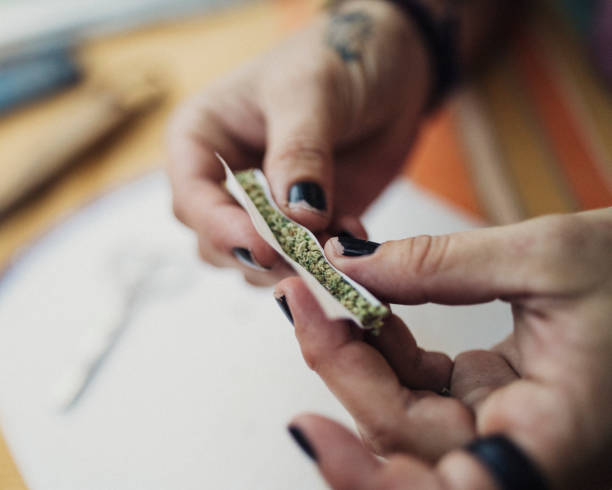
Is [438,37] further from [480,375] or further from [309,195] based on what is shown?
[480,375]

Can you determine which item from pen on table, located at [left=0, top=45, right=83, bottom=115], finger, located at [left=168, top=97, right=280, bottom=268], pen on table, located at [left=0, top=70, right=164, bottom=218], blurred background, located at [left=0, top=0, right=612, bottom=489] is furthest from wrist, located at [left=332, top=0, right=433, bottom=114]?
pen on table, located at [left=0, top=45, right=83, bottom=115]

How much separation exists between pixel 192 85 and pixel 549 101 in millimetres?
734

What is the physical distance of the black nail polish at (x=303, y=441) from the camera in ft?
1.24

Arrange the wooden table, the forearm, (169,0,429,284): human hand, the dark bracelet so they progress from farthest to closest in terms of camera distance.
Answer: the forearm
the wooden table
(169,0,429,284): human hand
the dark bracelet

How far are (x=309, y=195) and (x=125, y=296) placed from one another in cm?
34

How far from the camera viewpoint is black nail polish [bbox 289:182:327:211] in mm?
509

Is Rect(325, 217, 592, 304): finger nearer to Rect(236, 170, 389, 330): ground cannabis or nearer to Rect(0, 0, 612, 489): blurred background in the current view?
Rect(236, 170, 389, 330): ground cannabis

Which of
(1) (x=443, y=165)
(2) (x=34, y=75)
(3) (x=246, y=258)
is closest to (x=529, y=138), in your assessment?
(1) (x=443, y=165)

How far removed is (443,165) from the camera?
895 mm

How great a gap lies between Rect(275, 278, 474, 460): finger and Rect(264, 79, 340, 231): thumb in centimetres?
10

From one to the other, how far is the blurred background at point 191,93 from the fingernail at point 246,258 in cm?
39

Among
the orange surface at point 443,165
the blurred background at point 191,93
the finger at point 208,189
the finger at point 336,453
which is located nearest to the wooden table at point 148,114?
the blurred background at point 191,93

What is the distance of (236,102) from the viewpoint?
70cm

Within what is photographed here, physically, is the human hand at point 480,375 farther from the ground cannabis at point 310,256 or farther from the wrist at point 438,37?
the wrist at point 438,37
